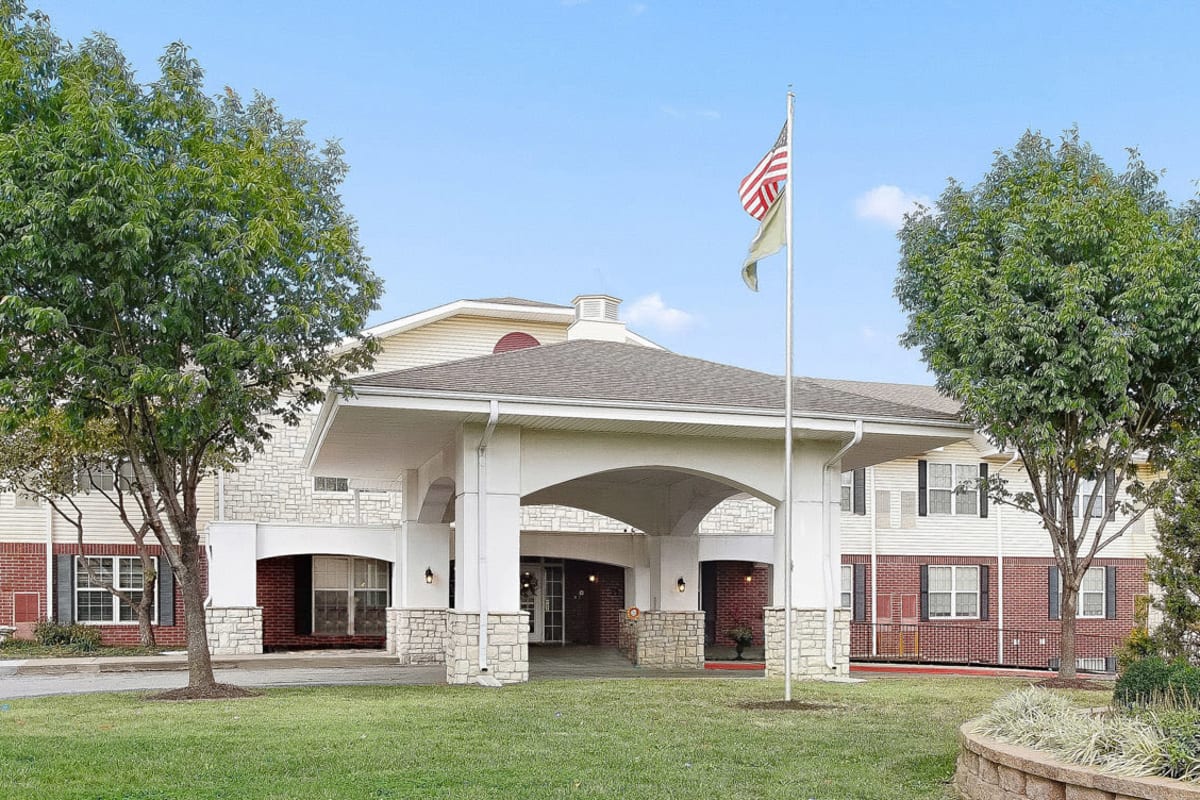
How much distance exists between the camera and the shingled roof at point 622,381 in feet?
52.0

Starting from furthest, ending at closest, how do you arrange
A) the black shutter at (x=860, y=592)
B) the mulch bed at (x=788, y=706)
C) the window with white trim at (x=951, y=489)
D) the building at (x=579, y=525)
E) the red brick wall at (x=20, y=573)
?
the window with white trim at (x=951, y=489), the black shutter at (x=860, y=592), the red brick wall at (x=20, y=573), the building at (x=579, y=525), the mulch bed at (x=788, y=706)

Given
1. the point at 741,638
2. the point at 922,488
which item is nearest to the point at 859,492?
the point at 922,488

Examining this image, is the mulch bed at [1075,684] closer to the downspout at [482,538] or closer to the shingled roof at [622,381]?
the shingled roof at [622,381]

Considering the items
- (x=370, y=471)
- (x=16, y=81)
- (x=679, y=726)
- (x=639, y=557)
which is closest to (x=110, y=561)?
(x=370, y=471)

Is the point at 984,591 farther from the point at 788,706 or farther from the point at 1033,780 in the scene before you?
the point at 1033,780

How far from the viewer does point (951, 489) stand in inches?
→ 1178

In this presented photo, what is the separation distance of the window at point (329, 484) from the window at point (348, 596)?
4.91 feet

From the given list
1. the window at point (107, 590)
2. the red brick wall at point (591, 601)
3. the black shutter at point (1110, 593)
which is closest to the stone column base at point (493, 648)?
the window at point (107, 590)

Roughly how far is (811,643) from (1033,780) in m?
10.5

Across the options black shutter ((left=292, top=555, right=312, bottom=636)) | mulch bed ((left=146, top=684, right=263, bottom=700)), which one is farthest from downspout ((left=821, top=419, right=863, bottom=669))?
black shutter ((left=292, top=555, right=312, bottom=636))

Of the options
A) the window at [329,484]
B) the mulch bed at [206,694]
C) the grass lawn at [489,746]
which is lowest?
the mulch bed at [206,694]

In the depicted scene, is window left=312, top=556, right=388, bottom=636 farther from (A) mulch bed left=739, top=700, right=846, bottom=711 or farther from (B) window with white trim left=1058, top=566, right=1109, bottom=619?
(B) window with white trim left=1058, top=566, right=1109, bottom=619

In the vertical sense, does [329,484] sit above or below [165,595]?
above

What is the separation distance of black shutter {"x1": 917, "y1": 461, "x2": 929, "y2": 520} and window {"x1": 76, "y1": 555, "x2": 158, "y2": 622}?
17664mm
